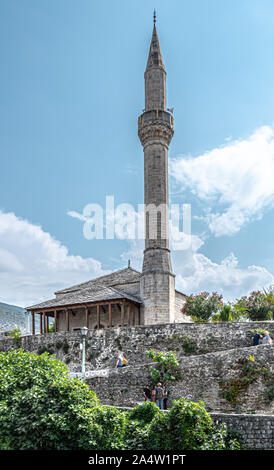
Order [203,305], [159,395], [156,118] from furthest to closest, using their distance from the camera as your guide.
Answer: [156,118] < [203,305] < [159,395]

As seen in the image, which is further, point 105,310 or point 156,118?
point 105,310

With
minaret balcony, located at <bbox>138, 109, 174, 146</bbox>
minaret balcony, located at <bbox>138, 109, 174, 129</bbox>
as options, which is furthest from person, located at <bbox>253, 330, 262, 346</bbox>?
minaret balcony, located at <bbox>138, 109, 174, 129</bbox>

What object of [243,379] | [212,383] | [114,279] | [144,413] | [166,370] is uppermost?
[114,279]

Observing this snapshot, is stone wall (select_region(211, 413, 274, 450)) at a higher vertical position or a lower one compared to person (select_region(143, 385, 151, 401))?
lower

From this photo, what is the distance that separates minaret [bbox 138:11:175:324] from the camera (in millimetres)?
27281

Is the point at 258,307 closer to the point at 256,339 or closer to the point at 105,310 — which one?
the point at 256,339

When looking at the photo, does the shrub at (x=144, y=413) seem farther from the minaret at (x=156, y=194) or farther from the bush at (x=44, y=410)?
the minaret at (x=156, y=194)

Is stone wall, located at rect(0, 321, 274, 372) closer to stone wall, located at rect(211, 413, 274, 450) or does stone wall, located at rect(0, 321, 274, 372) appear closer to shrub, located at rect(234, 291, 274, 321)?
shrub, located at rect(234, 291, 274, 321)

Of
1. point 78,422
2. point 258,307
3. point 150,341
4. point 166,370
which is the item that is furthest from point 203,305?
point 78,422

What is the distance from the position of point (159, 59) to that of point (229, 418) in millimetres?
25892

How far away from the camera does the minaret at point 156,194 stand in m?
27.3

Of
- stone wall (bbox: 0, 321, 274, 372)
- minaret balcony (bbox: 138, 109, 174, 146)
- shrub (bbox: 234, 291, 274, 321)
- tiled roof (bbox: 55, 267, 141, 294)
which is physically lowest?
stone wall (bbox: 0, 321, 274, 372)

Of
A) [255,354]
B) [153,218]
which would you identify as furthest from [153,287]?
[255,354]

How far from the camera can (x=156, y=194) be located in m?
29.0
